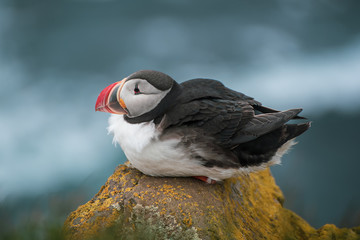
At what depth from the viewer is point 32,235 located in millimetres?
1865

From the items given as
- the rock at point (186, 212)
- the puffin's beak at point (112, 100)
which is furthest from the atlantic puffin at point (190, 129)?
the rock at point (186, 212)

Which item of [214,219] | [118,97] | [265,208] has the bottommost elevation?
[265,208]

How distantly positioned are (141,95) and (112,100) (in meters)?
0.37

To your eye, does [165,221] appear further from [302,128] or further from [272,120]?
[302,128]

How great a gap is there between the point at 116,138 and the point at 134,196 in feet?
2.56

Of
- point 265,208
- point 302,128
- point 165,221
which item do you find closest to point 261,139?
point 302,128

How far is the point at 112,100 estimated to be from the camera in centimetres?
382

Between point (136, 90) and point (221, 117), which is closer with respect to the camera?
point (221, 117)

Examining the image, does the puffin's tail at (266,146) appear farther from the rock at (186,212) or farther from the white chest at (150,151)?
the white chest at (150,151)

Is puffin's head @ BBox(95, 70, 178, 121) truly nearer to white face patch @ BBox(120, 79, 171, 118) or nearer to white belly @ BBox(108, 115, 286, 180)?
white face patch @ BBox(120, 79, 171, 118)

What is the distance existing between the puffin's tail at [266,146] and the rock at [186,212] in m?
0.42

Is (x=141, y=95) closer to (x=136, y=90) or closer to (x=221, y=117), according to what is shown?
(x=136, y=90)

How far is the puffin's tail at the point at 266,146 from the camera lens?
3.78 metres

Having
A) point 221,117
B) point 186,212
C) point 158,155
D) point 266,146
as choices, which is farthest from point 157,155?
point 266,146
